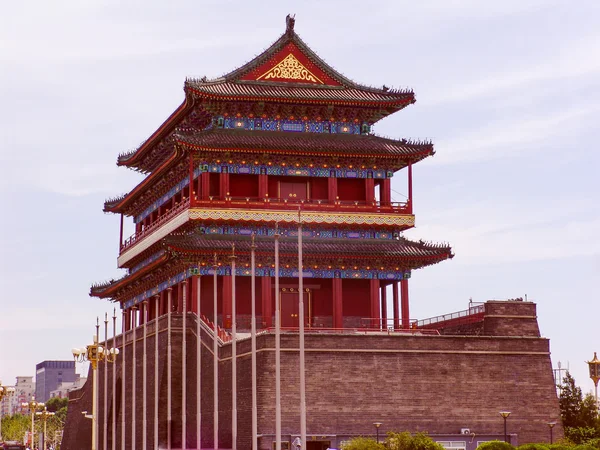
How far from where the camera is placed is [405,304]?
227 ft

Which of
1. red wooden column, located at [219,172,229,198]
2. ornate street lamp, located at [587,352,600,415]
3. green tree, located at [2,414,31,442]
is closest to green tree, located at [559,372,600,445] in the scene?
ornate street lamp, located at [587,352,600,415]

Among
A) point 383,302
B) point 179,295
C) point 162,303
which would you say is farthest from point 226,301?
point 162,303

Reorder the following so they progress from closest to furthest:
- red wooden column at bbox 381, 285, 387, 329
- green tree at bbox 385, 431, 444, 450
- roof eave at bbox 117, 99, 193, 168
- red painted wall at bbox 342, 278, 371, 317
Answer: green tree at bbox 385, 431, 444, 450, red painted wall at bbox 342, 278, 371, 317, red wooden column at bbox 381, 285, 387, 329, roof eave at bbox 117, 99, 193, 168

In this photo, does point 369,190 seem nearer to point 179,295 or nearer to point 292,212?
point 292,212

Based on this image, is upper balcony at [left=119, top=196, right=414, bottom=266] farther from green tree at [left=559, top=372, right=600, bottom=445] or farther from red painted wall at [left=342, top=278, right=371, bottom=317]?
green tree at [left=559, top=372, right=600, bottom=445]

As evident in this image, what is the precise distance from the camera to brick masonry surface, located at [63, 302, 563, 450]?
5747 centimetres

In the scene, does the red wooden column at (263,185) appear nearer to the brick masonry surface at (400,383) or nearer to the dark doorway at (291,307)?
the dark doorway at (291,307)

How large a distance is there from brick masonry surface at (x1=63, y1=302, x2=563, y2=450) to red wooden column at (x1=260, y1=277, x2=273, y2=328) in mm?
4713

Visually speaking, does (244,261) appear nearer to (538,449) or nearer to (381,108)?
(381,108)

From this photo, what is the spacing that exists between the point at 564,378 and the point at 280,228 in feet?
61.1

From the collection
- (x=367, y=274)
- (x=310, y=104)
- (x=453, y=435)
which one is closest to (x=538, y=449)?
(x=453, y=435)

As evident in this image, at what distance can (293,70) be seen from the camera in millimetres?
73750

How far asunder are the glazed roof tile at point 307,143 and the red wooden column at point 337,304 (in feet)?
24.7

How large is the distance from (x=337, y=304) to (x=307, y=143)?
9.50 metres
